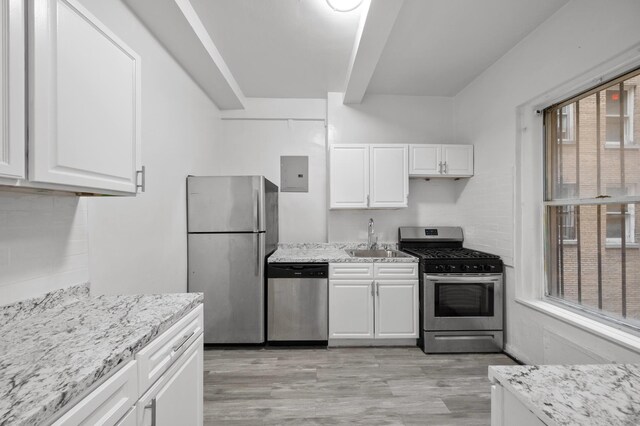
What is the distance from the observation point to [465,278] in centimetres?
273

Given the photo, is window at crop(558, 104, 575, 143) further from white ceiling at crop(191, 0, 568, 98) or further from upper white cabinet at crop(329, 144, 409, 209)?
upper white cabinet at crop(329, 144, 409, 209)

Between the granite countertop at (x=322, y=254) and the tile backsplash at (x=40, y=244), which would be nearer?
the tile backsplash at (x=40, y=244)

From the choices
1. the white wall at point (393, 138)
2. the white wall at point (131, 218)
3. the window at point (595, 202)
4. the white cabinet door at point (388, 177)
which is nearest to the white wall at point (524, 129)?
the window at point (595, 202)

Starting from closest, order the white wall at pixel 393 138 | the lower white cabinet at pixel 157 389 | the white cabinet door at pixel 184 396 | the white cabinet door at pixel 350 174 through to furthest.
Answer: the lower white cabinet at pixel 157 389
the white cabinet door at pixel 184 396
the white cabinet door at pixel 350 174
the white wall at pixel 393 138

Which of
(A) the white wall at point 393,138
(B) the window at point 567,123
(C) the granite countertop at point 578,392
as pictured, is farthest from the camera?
(A) the white wall at point 393,138

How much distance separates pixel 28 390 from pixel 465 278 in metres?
2.95

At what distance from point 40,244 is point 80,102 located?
2.27 ft

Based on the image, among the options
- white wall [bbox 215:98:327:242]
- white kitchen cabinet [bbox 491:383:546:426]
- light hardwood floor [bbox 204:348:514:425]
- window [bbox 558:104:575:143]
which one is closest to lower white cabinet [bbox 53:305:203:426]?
light hardwood floor [bbox 204:348:514:425]

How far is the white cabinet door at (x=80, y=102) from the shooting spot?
939mm

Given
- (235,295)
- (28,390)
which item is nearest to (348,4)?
(28,390)

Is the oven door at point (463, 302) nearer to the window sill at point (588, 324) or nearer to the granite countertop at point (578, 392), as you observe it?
the window sill at point (588, 324)

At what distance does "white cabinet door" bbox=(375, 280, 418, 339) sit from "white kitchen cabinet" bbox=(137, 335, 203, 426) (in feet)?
6.00

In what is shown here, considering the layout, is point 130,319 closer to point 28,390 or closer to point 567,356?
point 28,390

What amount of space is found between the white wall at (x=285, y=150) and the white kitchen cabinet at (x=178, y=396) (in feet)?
7.55
